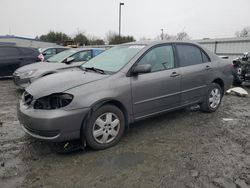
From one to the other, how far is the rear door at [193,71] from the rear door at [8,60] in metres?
7.68

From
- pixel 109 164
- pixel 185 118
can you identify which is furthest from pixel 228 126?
pixel 109 164

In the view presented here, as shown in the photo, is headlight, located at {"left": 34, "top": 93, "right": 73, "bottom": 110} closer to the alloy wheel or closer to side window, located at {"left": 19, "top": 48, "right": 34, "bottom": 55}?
the alloy wheel

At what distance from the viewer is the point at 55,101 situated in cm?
315

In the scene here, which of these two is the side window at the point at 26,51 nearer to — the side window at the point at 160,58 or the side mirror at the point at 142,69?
the side window at the point at 160,58

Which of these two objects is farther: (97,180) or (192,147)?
(192,147)

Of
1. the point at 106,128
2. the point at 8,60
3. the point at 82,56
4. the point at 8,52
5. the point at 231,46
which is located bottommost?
the point at 106,128

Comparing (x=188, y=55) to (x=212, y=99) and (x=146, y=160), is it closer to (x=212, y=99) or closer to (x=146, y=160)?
(x=212, y=99)

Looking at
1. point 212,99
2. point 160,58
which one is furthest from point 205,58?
point 160,58

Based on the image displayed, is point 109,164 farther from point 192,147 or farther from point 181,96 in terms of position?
point 181,96

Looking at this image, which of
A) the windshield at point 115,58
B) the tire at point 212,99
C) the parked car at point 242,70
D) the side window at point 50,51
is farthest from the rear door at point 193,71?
the side window at point 50,51

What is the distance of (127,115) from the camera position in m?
3.68

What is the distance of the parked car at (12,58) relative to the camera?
9508mm

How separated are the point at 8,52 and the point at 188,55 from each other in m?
8.10

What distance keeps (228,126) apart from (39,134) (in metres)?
3.51
